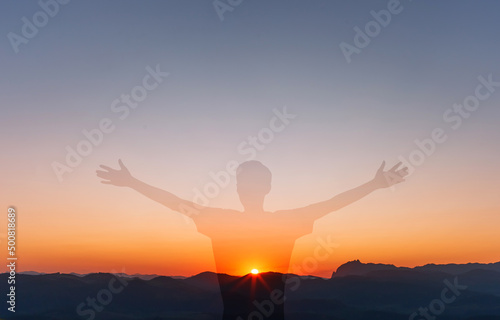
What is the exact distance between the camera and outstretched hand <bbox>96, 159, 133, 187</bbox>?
368 inches

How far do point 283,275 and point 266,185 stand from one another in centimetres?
174

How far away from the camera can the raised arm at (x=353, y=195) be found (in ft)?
28.9

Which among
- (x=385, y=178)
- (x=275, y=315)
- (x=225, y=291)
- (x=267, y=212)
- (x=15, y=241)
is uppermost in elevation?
(x=15, y=241)

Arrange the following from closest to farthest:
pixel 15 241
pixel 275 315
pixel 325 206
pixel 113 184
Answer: pixel 275 315 → pixel 325 206 → pixel 113 184 → pixel 15 241

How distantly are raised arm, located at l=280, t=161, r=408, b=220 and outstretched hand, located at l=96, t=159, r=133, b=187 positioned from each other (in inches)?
138

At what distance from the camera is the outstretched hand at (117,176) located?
368 inches

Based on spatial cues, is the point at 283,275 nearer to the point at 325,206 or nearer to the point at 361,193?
the point at 325,206

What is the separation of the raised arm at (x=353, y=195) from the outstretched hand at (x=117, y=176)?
3.50m

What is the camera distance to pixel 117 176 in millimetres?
9391

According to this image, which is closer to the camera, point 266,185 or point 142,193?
point 266,185

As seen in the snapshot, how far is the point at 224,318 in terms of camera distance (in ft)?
27.8

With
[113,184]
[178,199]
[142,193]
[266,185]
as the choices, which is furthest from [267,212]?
[113,184]

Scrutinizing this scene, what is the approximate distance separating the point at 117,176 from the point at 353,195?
495cm

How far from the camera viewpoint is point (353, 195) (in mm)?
9188
